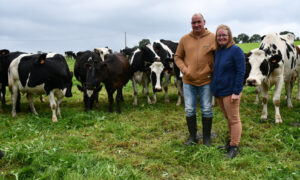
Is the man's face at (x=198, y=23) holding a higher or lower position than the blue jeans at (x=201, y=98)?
higher

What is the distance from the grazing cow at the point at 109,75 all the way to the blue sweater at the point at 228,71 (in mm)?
4301

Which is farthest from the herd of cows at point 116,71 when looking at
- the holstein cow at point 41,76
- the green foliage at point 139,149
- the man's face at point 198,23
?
the man's face at point 198,23

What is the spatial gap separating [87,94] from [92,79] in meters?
0.58

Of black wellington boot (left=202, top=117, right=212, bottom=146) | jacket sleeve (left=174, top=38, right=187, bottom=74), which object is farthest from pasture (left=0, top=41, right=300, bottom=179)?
jacket sleeve (left=174, top=38, right=187, bottom=74)

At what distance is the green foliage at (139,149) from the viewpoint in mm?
3543

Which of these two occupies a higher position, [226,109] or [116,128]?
[226,109]

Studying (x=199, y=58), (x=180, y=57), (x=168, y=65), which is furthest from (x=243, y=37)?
(x=199, y=58)

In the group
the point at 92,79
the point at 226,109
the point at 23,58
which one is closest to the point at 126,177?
the point at 226,109

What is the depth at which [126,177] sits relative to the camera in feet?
11.2

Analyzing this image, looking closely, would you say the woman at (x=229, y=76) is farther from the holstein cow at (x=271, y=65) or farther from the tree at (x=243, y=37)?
the tree at (x=243, y=37)

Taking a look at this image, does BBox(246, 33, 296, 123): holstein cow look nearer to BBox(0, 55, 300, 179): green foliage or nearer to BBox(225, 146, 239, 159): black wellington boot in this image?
BBox(0, 55, 300, 179): green foliage

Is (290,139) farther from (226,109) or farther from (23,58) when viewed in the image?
(23,58)

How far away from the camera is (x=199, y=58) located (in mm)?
4242

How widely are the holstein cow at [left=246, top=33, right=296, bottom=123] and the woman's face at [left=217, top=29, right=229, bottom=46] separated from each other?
5.48ft
